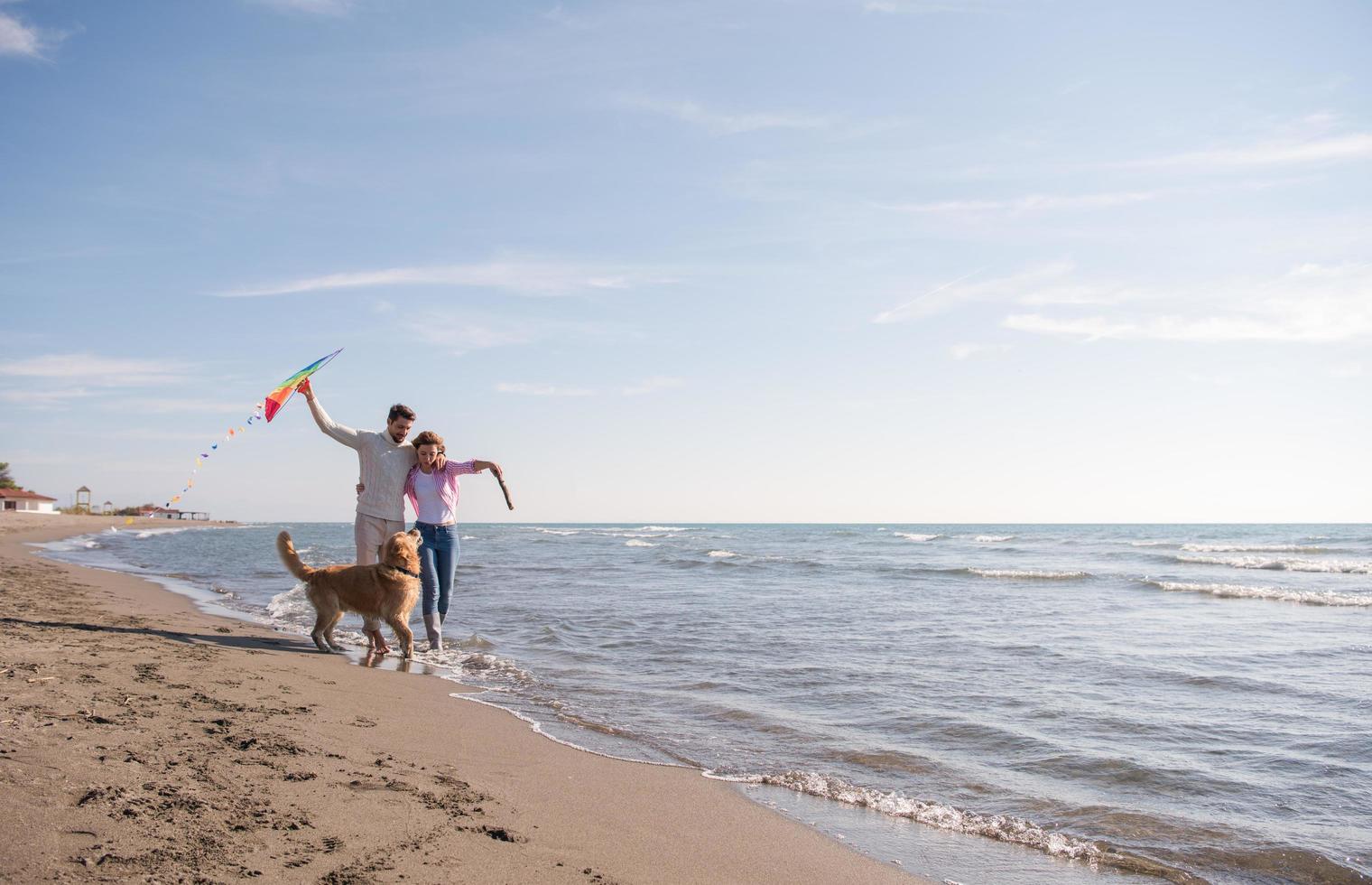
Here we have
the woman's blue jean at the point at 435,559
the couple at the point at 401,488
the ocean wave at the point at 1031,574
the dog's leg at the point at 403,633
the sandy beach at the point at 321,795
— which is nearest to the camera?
the sandy beach at the point at 321,795

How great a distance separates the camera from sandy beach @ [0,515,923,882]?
2.62 m

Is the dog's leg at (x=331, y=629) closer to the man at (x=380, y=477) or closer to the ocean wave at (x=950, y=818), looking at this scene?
the man at (x=380, y=477)

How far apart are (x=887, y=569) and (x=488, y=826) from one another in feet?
65.0

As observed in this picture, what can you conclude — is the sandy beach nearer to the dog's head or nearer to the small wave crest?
the small wave crest

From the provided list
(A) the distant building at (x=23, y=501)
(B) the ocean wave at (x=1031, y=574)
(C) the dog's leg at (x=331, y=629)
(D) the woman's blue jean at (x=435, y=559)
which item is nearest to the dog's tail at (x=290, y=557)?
(C) the dog's leg at (x=331, y=629)

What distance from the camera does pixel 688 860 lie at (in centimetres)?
317

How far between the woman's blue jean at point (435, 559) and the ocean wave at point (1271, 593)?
15.2 m

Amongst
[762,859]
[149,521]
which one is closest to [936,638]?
[762,859]

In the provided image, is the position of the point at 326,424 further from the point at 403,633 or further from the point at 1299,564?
the point at 1299,564

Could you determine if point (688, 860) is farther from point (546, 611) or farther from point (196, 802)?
point (546, 611)

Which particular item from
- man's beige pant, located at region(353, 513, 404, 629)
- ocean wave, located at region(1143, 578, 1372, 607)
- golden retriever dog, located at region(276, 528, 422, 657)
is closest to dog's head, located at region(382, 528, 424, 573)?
golden retriever dog, located at region(276, 528, 422, 657)

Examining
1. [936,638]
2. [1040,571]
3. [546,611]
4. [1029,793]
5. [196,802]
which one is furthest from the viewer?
[1040,571]

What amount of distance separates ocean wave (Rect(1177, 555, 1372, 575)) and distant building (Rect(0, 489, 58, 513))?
68.0 m

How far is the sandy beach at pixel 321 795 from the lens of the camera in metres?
2.62
